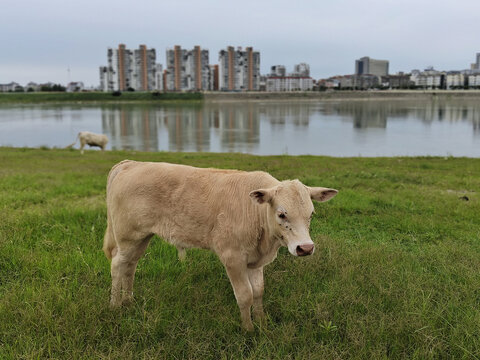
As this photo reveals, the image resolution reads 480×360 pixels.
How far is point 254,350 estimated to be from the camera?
3.07 meters

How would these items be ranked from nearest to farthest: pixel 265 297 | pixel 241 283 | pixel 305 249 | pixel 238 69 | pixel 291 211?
1. pixel 305 249
2. pixel 291 211
3. pixel 241 283
4. pixel 265 297
5. pixel 238 69

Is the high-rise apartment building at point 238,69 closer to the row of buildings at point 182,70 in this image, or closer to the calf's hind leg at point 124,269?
the row of buildings at point 182,70

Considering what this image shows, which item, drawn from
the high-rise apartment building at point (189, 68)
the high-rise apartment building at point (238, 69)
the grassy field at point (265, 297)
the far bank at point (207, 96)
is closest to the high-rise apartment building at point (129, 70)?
the high-rise apartment building at point (189, 68)

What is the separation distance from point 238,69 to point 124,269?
177348 millimetres

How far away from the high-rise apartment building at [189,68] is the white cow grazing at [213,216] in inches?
6670

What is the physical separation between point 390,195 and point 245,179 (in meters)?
5.53

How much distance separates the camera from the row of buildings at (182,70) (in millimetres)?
167750

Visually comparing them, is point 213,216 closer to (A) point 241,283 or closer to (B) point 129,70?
(A) point 241,283

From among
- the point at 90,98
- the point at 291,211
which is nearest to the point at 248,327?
the point at 291,211

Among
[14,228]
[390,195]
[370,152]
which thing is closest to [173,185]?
[14,228]

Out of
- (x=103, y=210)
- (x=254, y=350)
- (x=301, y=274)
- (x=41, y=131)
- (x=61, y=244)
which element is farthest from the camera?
(x=41, y=131)

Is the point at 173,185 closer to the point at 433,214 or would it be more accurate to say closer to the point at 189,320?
the point at 189,320

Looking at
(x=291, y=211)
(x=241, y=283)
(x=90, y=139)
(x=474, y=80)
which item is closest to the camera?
(x=291, y=211)

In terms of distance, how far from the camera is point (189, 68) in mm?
169000
